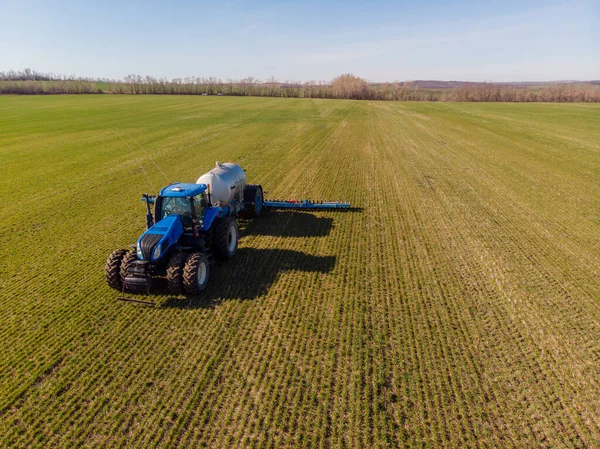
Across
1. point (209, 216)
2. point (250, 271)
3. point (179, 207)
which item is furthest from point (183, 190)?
point (250, 271)

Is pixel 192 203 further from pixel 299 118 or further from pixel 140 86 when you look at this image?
pixel 140 86

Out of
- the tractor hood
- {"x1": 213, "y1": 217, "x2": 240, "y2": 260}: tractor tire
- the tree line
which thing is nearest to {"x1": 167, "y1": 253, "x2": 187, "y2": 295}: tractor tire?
the tractor hood

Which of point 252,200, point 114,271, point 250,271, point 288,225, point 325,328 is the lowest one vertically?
point 325,328

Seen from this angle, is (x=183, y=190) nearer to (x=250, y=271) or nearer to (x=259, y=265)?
(x=250, y=271)

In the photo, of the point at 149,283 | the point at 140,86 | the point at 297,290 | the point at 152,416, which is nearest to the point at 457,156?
the point at 297,290

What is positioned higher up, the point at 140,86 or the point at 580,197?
the point at 140,86
